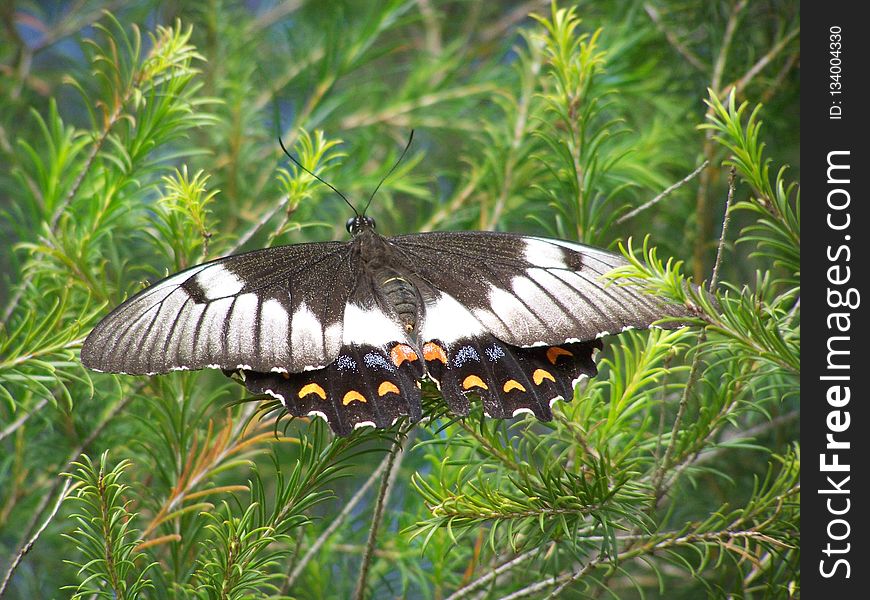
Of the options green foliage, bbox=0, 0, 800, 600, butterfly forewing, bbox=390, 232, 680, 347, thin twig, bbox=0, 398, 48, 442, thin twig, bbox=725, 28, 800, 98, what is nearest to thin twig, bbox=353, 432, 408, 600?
green foliage, bbox=0, 0, 800, 600

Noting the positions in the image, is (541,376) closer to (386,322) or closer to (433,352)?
(433,352)

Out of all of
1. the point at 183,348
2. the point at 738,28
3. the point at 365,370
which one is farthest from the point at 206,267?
the point at 738,28

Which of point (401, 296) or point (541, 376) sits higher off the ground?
point (401, 296)

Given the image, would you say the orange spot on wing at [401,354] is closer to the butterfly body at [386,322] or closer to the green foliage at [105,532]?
the butterfly body at [386,322]

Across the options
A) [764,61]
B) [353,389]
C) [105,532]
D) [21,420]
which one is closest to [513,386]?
[353,389]

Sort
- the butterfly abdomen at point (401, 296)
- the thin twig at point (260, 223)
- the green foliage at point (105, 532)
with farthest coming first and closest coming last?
1. the butterfly abdomen at point (401, 296)
2. the thin twig at point (260, 223)
3. the green foliage at point (105, 532)

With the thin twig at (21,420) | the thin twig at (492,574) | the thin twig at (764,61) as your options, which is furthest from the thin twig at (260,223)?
the thin twig at (764,61)

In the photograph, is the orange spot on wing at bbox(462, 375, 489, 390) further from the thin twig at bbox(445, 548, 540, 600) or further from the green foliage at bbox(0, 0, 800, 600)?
the thin twig at bbox(445, 548, 540, 600)
